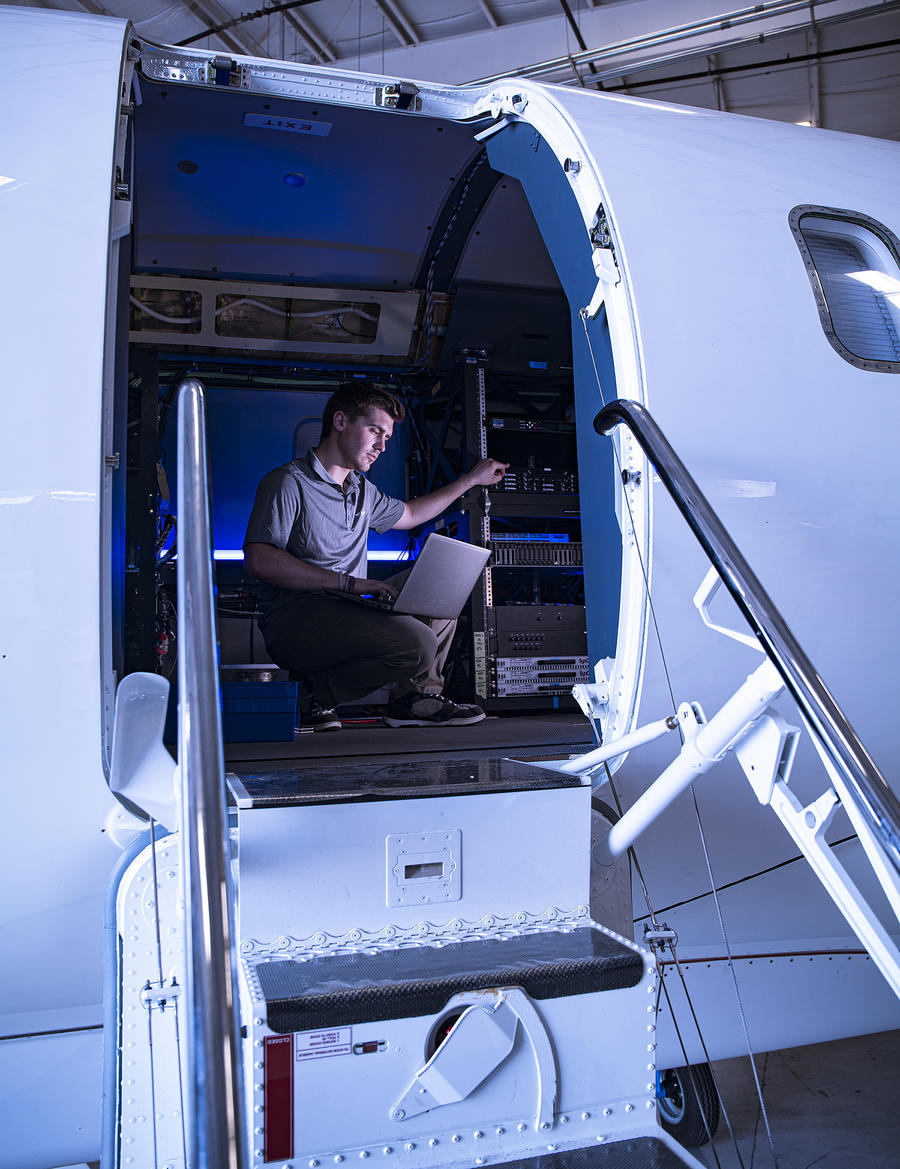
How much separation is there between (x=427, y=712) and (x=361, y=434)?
4.11 ft

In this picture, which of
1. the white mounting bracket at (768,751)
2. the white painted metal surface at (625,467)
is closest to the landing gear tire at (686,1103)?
the white painted metal surface at (625,467)

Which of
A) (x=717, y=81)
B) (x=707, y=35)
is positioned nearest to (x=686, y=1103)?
(x=707, y=35)

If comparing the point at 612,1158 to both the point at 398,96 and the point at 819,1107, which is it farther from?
the point at 398,96

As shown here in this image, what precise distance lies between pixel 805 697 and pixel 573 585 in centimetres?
375

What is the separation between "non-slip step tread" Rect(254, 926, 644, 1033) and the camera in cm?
125

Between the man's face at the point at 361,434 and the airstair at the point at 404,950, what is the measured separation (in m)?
2.26

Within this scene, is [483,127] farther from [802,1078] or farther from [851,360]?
[802,1078]

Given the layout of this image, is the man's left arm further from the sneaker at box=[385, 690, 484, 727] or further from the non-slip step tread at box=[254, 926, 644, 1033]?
the non-slip step tread at box=[254, 926, 644, 1033]

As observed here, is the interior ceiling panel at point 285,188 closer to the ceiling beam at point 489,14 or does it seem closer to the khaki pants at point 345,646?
the khaki pants at point 345,646

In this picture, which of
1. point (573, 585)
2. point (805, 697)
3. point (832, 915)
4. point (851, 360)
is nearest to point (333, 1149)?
point (805, 697)

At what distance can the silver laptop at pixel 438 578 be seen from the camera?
11.0 feet

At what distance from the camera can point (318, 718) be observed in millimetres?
3262

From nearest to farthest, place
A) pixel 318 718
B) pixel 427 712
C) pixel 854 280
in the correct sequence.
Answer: pixel 854 280
pixel 318 718
pixel 427 712

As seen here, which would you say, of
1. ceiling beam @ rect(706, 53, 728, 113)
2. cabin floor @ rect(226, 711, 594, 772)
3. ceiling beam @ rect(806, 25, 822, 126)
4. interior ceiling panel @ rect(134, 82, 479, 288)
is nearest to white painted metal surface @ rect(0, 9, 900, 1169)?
cabin floor @ rect(226, 711, 594, 772)
